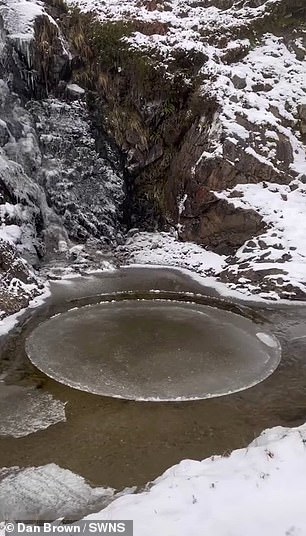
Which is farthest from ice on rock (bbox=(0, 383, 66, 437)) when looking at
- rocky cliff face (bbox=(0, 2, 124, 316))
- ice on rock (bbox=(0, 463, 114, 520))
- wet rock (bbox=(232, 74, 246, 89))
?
wet rock (bbox=(232, 74, 246, 89))

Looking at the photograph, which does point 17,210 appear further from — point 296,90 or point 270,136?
point 296,90

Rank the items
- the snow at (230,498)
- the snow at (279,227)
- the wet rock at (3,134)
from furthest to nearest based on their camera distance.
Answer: the wet rock at (3,134)
the snow at (279,227)
the snow at (230,498)

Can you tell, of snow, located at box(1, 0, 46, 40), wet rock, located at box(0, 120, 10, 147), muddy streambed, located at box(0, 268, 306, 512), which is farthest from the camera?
snow, located at box(1, 0, 46, 40)

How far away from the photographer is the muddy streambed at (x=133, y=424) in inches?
241

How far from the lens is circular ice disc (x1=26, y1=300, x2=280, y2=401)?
321 inches

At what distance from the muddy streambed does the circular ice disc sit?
27cm

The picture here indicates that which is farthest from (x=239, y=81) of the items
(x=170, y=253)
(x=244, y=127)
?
(x=170, y=253)

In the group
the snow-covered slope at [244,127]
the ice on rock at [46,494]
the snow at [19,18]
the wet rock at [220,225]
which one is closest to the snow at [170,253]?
the snow-covered slope at [244,127]

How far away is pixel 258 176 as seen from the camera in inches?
661

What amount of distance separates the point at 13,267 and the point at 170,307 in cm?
440

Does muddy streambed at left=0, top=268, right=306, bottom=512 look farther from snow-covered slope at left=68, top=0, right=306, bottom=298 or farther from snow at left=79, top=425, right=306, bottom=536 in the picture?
snow-covered slope at left=68, top=0, right=306, bottom=298

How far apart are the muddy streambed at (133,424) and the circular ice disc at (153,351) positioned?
27 cm

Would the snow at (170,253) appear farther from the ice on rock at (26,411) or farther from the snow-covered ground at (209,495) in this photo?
the snow-covered ground at (209,495)

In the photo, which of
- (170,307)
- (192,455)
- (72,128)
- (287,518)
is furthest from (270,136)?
(287,518)
